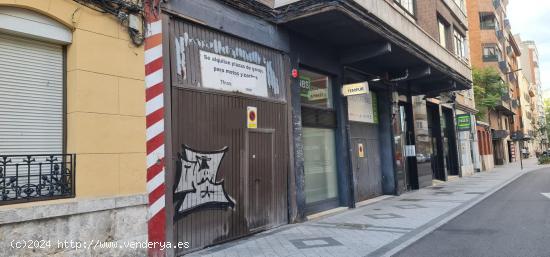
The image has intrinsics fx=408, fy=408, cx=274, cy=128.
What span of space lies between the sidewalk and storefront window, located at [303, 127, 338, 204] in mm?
783

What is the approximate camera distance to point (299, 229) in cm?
857

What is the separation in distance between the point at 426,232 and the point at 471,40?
40.1m

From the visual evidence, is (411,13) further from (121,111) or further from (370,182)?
(121,111)

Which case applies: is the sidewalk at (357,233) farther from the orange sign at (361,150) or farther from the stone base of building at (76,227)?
the orange sign at (361,150)

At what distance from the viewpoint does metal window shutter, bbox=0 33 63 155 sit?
4.93m

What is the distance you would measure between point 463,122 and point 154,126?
20.7m

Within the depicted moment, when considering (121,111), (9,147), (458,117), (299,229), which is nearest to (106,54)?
(121,111)

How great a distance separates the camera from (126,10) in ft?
19.9

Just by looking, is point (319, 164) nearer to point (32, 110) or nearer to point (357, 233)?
point (357, 233)

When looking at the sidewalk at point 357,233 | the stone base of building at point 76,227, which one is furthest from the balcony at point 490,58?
the stone base of building at point 76,227

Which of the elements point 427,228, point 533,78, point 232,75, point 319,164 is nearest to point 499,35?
point 319,164

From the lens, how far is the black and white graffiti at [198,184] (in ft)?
22.2

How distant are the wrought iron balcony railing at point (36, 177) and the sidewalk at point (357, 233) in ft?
8.24

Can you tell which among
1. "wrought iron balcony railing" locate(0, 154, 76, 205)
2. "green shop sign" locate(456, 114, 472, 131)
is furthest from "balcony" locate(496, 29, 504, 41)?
"wrought iron balcony railing" locate(0, 154, 76, 205)
